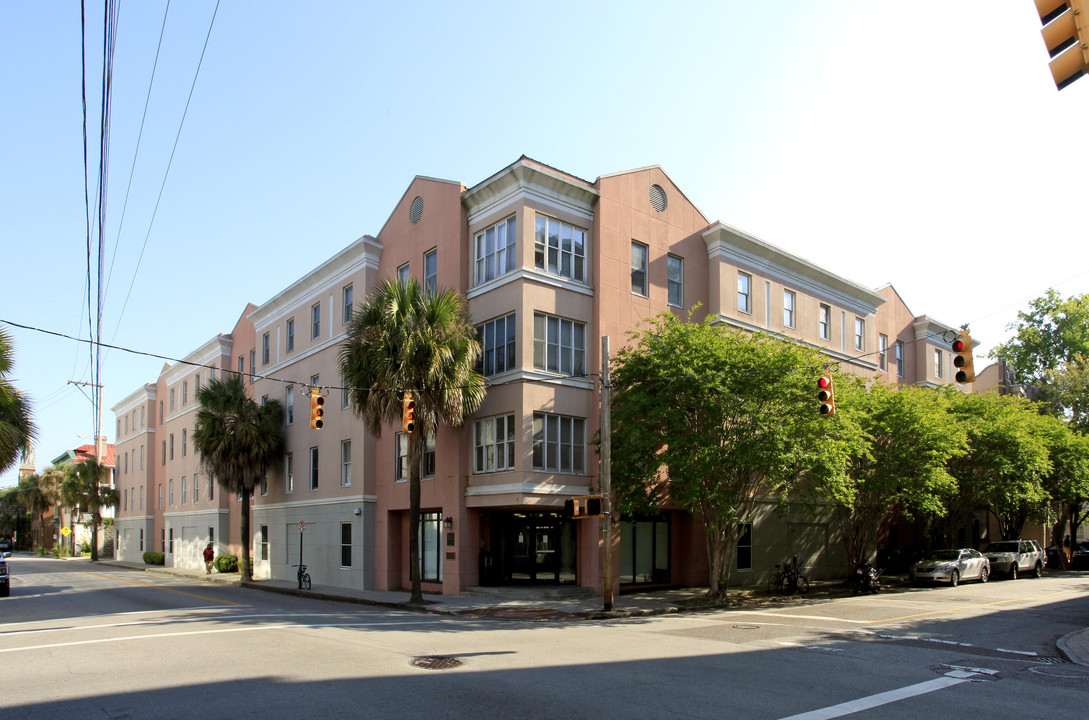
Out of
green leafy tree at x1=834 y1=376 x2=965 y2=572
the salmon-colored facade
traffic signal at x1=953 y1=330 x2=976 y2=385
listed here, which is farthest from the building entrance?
traffic signal at x1=953 y1=330 x2=976 y2=385

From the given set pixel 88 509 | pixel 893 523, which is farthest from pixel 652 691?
pixel 88 509

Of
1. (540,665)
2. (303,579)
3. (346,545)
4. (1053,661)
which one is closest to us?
(540,665)

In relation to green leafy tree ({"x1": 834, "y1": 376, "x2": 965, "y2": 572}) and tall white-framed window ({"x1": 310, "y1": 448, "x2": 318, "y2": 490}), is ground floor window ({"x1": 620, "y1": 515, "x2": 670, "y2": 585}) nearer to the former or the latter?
green leafy tree ({"x1": 834, "y1": 376, "x2": 965, "y2": 572})

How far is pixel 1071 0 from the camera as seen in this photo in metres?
5.70

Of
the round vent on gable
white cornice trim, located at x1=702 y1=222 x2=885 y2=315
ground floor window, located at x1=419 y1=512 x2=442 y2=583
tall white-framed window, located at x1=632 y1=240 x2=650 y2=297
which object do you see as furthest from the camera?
white cornice trim, located at x1=702 y1=222 x2=885 y2=315

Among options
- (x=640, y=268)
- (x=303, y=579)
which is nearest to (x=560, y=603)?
(x=640, y=268)

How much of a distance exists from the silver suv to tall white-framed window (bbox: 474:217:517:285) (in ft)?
84.4

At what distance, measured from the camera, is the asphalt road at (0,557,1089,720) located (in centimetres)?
951

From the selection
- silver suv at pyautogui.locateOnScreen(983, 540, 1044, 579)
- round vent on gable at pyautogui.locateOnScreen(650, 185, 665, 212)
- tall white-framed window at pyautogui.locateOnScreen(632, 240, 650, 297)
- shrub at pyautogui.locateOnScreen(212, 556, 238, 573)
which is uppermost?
round vent on gable at pyautogui.locateOnScreen(650, 185, 665, 212)

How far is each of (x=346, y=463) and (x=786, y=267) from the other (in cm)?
2056

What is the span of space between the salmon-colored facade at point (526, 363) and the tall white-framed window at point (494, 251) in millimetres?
61

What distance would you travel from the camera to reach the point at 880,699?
10180 millimetres

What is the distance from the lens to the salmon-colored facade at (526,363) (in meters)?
26.3

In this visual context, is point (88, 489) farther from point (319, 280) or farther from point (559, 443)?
point (559, 443)
